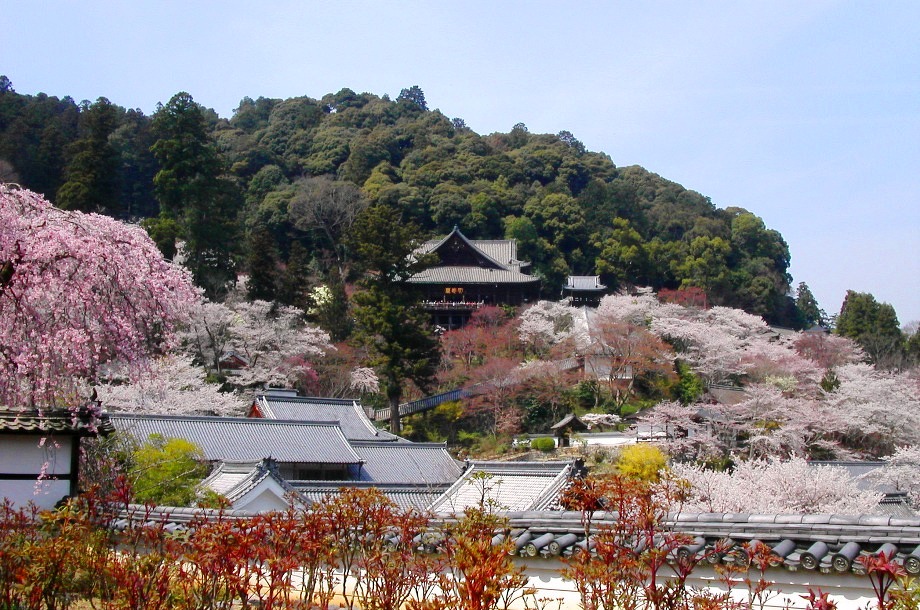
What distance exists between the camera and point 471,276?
45.8 meters

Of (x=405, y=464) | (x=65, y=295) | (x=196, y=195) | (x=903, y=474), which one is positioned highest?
(x=196, y=195)

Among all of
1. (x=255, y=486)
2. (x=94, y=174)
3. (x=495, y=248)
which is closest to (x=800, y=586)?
(x=255, y=486)

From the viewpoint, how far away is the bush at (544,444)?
98.0 feet

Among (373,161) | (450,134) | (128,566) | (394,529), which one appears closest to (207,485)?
(394,529)

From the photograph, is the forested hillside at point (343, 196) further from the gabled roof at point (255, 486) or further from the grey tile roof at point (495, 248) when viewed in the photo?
the gabled roof at point (255, 486)

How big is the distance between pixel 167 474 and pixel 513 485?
7.18 metres

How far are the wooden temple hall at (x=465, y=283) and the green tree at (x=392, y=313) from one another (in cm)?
1181

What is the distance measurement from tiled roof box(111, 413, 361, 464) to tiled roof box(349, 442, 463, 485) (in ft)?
2.34

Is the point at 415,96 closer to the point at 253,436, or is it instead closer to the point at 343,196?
the point at 343,196

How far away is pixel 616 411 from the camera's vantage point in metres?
32.3

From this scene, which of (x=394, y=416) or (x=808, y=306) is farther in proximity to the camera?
(x=808, y=306)

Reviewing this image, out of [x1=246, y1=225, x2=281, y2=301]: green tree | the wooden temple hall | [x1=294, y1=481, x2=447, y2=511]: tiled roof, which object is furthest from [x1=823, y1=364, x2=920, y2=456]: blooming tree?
[x1=246, y1=225, x2=281, y2=301]: green tree

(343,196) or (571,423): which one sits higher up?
(343,196)

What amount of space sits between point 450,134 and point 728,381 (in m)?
45.0
